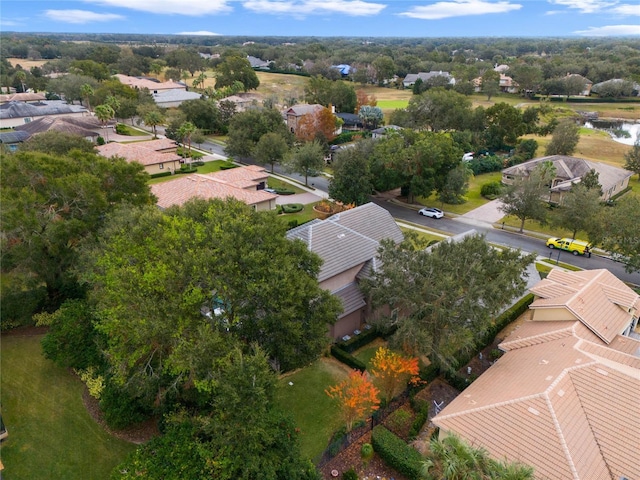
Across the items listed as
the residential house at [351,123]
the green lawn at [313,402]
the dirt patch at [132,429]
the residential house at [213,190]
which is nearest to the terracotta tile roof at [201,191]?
the residential house at [213,190]

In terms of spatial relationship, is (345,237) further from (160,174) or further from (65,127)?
(65,127)

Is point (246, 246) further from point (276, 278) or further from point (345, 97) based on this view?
point (345, 97)

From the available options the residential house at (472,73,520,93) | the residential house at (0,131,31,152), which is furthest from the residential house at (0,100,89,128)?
the residential house at (472,73,520,93)

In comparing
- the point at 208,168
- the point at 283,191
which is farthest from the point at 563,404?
the point at 208,168

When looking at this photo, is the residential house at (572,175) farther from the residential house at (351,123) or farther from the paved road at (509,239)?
the residential house at (351,123)

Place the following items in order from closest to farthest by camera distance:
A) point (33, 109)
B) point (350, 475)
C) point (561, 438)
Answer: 1. point (561, 438)
2. point (350, 475)
3. point (33, 109)
